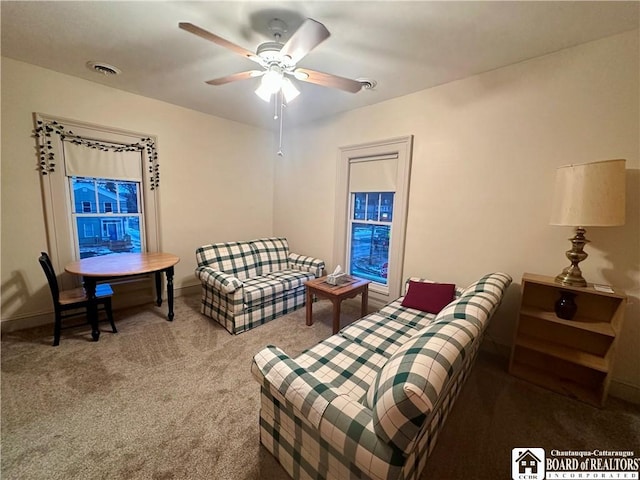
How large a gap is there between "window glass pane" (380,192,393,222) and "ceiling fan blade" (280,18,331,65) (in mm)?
1986

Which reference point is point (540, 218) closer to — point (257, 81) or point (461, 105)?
point (461, 105)

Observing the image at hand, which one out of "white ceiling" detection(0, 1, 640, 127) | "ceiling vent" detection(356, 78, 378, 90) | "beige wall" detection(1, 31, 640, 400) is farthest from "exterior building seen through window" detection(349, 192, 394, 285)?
"white ceiling" detection(0, 1, 640, 127)

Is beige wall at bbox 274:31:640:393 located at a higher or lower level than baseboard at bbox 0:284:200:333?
higher

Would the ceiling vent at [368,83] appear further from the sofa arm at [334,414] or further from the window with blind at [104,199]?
the window with blind at [104,199]

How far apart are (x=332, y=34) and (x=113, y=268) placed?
286 centimetres

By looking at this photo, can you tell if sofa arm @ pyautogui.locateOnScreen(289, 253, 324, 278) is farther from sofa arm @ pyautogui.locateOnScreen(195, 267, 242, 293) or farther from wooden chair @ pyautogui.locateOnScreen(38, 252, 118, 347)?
wooden chair @ pyautogui.locateOnScreen(38, 252, 118, 347)

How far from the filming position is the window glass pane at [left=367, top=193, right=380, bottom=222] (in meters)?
3.39

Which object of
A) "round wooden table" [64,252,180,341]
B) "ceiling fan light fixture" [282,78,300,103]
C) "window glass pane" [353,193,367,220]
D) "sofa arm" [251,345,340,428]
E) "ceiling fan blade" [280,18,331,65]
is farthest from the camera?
"window glass pane" [353,193,367,220]

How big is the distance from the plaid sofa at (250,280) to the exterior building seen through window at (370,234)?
0.58 metres

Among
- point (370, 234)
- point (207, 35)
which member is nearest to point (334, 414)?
point (207, 35)

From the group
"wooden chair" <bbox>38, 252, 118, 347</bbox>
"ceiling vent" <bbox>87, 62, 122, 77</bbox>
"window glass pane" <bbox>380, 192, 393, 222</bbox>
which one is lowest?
"wooden chair" <bbox>38, 252, 118, 347</bbox>

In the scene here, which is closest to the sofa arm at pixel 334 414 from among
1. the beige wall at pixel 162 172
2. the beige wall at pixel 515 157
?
the beige wall at pixel 515 157

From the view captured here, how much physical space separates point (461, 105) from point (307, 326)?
282 cm

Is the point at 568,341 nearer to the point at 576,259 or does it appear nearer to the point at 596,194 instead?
the point at 576,259
